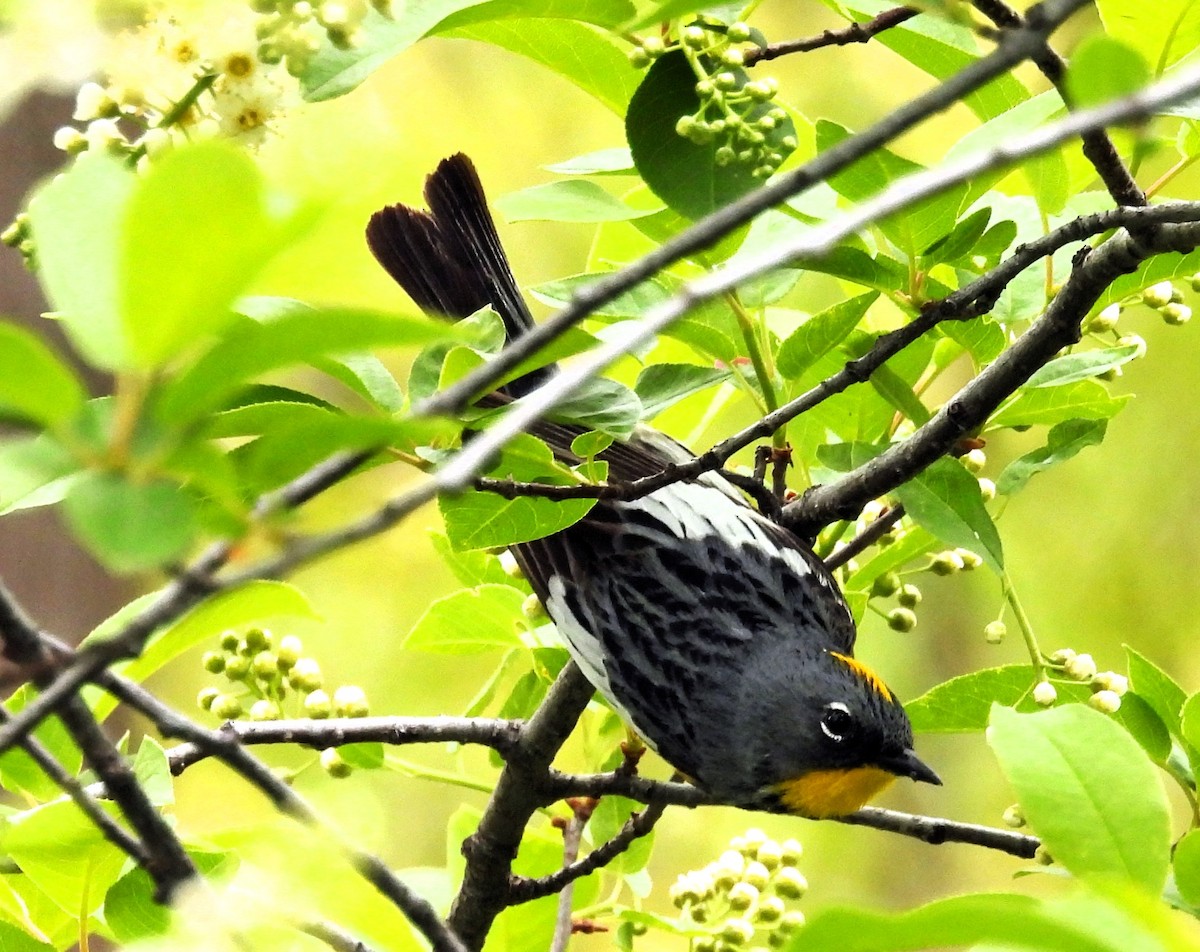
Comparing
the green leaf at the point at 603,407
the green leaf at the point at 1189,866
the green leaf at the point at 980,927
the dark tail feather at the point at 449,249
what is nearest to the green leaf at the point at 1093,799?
the green leaf at the point at 1189,866

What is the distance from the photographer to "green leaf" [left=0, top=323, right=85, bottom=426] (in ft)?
2.03

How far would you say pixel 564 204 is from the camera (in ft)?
5.19

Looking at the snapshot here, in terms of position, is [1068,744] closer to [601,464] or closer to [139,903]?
[601,464]

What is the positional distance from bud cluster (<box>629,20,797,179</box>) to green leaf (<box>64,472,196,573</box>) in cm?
89

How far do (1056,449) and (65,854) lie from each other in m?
1.23

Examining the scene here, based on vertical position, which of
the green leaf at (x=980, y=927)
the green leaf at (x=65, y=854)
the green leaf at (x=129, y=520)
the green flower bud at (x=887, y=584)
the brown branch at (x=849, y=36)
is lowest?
the green flower bud at (x=887, y=584)

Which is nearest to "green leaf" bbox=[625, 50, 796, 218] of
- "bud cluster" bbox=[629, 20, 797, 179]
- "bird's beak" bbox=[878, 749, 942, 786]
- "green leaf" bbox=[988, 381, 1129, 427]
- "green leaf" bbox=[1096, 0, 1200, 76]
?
"bud cluster" bbox=[629, 20, 797, 179]

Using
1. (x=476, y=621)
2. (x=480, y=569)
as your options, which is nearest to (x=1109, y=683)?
(x=476, y=621)

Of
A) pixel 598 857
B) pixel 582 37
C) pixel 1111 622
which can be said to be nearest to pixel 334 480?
pixel 582 37

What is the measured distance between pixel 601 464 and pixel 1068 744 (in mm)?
580

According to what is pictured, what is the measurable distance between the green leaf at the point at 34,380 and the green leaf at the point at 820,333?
109cm

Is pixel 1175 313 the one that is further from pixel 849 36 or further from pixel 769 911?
pixel 769 911

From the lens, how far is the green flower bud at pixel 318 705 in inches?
73.9

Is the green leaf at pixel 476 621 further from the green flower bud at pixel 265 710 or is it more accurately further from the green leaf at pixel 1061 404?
the green leaf at pixel 1061 404
